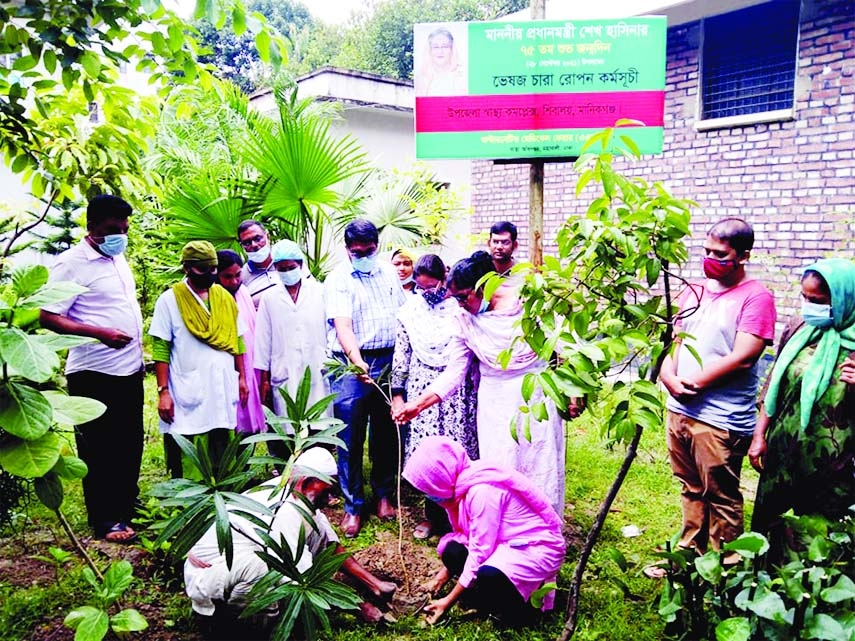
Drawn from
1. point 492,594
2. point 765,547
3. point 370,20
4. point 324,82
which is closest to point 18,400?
point 492,594

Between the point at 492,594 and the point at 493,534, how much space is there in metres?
0.28

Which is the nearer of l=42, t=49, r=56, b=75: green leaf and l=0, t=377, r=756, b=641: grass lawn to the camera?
l=42, t=49, r=56, b=75: green leaf

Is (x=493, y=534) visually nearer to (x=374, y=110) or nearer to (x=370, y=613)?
(x=370, y=613)

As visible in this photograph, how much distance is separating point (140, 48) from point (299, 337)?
203cm

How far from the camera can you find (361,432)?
4.10 m

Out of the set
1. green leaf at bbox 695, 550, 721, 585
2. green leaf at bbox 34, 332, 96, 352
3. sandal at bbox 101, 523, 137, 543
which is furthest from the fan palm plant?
green leaf at bbox 695, 550, 721, 585

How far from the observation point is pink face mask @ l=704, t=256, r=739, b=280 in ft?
10.2

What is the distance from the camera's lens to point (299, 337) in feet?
14.3

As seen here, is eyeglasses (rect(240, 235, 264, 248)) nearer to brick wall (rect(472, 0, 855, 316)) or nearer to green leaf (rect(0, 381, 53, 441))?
green leaf (rect(0, 381, 53, 441))

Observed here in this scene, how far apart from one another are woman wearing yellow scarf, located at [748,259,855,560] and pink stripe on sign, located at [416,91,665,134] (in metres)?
1.73

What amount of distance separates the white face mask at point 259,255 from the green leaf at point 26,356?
3025mm

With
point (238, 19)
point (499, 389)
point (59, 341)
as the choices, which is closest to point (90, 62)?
point (238, 19)

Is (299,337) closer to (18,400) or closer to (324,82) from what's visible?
(18,400)

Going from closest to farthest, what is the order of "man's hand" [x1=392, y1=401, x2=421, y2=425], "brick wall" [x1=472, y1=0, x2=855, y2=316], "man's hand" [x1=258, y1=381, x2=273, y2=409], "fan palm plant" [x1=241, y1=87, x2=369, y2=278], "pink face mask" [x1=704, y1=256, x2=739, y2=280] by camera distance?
"pink face mask" [x1=704, y1=256, x2=739, y2=280], "man's hand" [x1=392, y1=401, x2=421, y2=425], "man's hand" [x1=258, y1=381, x2=273, y2=409], "fan palm plant" [x1=241, y1=87, x2=369, y2=278], "brick wall" [x1=472, y1=0, x2=855, y2=316]
